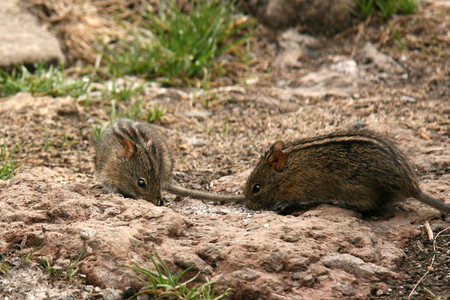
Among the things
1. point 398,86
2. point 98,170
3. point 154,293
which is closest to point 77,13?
point 98,170

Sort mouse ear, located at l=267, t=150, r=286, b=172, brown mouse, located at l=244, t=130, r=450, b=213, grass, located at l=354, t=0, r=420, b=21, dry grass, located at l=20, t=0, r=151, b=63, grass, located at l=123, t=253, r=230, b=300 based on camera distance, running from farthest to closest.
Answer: dry grass, located at l=20, t=0, r=151, b=63, grass, located at l=354, t=0, r=420, b=21, mouse ear, located at l=267, t=150, r=286, b=172, brown mouse, located at l=244, t=130, r=450, b=213, grass, located at l=123, t=253, r=230, b=300

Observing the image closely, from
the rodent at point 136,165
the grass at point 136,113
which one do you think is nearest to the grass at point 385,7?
the grass at point 136,113

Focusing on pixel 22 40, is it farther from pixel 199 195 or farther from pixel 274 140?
pixel 199 195

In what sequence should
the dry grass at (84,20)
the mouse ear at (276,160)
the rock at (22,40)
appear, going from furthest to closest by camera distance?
the dry grass at (84,20) < the rock at (22,40) < the mouse ear at (276,160)

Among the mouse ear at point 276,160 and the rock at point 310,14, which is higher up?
the rock at point 310,14

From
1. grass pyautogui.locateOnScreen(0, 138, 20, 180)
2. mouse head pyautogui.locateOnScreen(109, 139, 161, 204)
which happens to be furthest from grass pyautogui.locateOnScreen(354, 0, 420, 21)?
grass pyautogui.locateOnScreen(0, 138, 20, 180)

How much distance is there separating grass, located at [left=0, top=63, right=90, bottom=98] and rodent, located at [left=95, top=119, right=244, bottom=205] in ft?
7.24

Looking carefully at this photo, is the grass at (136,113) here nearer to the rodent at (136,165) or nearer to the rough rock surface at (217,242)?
the rodent at (136,165)

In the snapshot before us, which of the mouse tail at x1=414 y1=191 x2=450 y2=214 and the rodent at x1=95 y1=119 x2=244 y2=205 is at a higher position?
the mouse tail at x1=414 y1=191 x2=450 y2=214

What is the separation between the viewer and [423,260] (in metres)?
4.36

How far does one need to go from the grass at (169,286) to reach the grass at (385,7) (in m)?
7.43

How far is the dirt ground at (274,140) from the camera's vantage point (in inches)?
160

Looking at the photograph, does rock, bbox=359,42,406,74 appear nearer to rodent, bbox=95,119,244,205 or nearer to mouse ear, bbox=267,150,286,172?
mouse ear, bbox=267,150,286,172

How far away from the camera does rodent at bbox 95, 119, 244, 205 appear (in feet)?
19.4
